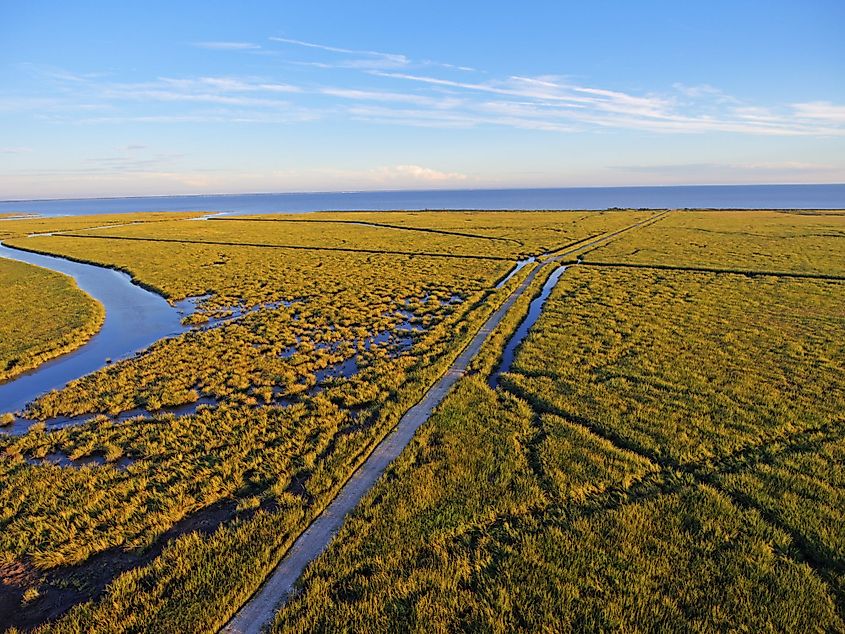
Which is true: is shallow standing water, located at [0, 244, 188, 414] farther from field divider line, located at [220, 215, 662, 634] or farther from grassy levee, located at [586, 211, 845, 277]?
grassy levee, located at [586, 211, 845, 277]

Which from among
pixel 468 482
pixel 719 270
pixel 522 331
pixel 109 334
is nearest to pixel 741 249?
pixel 719 270

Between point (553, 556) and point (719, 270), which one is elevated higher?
point (719, 270)

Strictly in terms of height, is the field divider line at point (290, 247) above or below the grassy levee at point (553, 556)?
above


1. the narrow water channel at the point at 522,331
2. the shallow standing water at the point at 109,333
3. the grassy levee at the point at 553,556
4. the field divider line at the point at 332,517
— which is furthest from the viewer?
the narrow water channel at the point at 522,331

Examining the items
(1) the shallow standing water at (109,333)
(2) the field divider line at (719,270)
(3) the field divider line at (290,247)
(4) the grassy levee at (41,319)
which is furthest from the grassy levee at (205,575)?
(3) the field divider line at (290,247)

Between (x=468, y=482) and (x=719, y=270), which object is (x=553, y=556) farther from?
(x=719, y=270)

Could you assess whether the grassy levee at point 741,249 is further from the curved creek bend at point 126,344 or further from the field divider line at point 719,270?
the curved creek bend at point 126,344

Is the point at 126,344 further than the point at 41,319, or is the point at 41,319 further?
the point at 41,319

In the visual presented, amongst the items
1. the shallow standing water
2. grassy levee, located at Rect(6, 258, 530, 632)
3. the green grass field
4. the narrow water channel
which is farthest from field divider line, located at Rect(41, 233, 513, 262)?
grassy levee, located at Rect(6, 258, 530, 632)
